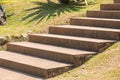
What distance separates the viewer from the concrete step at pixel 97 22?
8630 mm

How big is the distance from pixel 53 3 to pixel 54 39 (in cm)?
406

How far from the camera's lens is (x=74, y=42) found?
8188 mm

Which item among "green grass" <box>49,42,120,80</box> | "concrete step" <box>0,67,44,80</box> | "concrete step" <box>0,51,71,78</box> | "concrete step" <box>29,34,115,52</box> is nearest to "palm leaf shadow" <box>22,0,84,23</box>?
"concrete step" <box>29,34,115,52</box>

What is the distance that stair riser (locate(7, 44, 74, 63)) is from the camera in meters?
7.61

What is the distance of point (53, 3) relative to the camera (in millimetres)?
12625

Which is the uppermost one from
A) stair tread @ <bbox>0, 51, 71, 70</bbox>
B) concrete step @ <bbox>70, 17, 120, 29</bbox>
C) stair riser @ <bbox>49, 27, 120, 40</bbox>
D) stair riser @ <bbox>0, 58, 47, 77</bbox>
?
concrete step @ <bbox>70, 17, 120, 29</bbox>

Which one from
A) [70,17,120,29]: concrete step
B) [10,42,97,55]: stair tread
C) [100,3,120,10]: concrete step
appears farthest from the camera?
[100,3,120,10]: concrete step

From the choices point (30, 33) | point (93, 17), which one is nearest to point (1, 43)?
point (30, 33)

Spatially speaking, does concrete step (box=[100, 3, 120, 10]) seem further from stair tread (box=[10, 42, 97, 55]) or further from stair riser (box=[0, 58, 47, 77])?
stair riser (box=[0, 58, 47, 77])

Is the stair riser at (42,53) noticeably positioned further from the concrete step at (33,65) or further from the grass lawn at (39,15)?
the grass lawn at (39,15)

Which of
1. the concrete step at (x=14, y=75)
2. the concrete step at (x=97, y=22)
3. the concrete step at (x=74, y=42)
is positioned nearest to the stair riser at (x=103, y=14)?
the concrete step at (x=97, y=22)

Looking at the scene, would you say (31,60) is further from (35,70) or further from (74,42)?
(74,42)

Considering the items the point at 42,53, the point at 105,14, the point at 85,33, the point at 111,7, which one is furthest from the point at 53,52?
the point at 111,7

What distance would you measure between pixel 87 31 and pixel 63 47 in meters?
0.72
